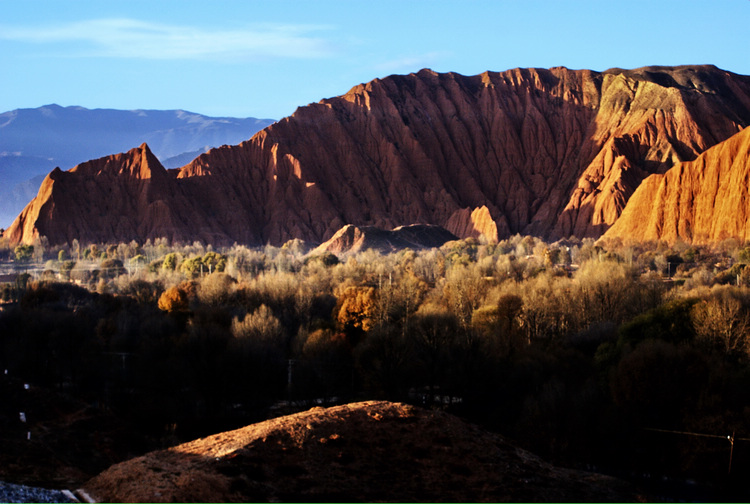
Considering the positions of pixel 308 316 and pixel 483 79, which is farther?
pixel 483 79

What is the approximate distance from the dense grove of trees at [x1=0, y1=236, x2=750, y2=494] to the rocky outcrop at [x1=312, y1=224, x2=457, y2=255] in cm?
4008

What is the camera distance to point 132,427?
41.6 metres

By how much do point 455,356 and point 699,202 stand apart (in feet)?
216

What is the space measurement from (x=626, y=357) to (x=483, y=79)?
402ft

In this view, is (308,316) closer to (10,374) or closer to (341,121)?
(10,374)

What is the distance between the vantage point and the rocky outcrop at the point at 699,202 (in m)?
96.5

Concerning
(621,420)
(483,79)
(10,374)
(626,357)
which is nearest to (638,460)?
(621,420)

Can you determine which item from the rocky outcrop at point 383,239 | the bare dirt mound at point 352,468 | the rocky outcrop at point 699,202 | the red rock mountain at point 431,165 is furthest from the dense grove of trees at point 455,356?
the red rock mountain at point 431,165

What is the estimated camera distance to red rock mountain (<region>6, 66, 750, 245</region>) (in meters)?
127

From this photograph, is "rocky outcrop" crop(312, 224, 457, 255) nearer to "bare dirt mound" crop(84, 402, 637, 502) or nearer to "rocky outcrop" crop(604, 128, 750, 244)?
"rocky outcrop" crop(604, 128, 750, 244)

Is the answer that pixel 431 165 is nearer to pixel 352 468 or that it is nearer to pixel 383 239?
Answer: pixel 383 239

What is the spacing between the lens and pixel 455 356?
150 ft

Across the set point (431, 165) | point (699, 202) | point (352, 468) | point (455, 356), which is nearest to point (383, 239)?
point (431, 165)

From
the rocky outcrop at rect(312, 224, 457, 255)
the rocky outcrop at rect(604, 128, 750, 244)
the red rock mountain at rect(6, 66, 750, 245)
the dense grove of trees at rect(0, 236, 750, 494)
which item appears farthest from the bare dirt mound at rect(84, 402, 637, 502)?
the red rock mountain at rect(6, 66, 750, 245)
